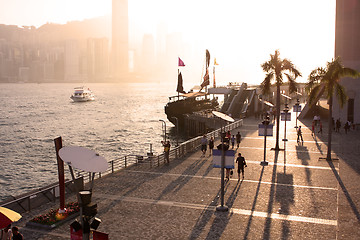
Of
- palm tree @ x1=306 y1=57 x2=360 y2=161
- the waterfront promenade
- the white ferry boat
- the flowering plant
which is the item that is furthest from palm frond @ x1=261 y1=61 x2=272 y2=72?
the white ferry boat

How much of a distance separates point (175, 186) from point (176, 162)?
647cm

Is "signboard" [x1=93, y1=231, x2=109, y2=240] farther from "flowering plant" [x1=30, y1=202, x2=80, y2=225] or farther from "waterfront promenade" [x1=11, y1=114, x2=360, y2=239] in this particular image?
"flowering plant" [x1=30, y1=202, x2=80, y2=225]

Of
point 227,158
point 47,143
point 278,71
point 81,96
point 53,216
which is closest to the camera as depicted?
point 53,216

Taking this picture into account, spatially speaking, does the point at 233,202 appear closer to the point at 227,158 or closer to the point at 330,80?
the point at 227,158

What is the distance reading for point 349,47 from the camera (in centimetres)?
4638

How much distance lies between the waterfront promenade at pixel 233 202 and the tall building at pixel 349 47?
20.4 metres

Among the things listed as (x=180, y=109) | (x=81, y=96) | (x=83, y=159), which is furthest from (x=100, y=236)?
(x=81, y=96)

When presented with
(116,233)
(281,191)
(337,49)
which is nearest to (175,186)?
(281,191)

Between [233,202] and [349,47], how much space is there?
36773 millimetres

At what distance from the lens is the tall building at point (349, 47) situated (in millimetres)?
44688

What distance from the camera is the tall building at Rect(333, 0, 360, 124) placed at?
44.7 m

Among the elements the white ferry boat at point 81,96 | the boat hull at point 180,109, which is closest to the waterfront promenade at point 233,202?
the boat hull at point 180,109

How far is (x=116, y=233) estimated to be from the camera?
1353 centimetres

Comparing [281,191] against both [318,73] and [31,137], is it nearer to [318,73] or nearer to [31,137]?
[318,73]
